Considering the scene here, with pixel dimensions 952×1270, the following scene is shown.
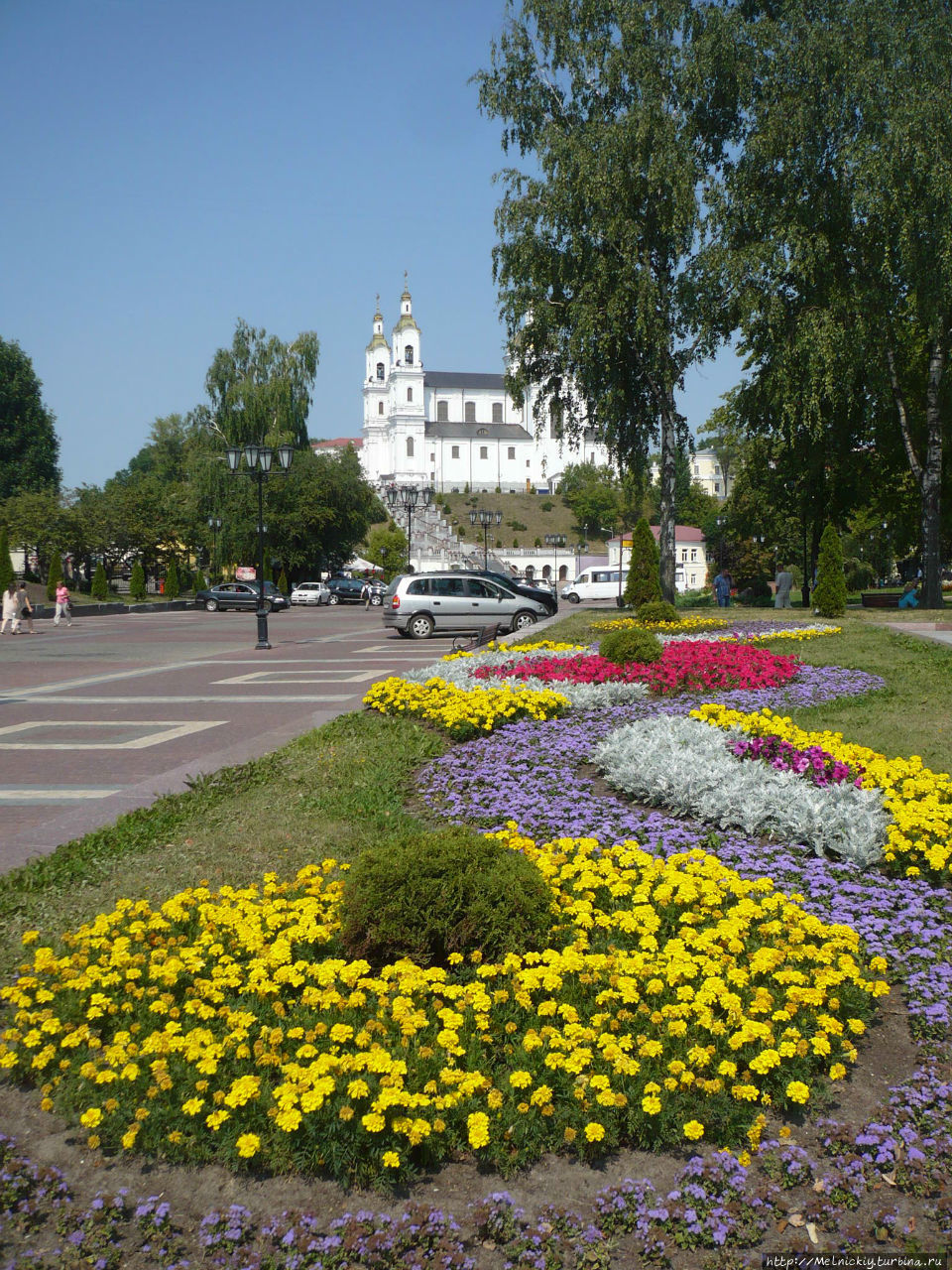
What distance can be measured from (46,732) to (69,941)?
22.1ft

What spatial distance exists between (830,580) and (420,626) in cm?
932

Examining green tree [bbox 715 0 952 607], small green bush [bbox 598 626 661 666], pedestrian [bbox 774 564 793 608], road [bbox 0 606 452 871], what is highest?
green tree [bbox 715 0 952 607]

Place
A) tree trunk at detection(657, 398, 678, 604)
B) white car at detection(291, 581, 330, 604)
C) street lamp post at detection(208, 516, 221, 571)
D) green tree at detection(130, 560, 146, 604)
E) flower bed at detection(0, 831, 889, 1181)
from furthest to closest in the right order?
white car at detection(291, 581, 330, 604) → street lamp post at detection(208, 516, 221, 571) → green tree at detection(130, 560, 146, 604) → tree trunk at detection(657, 398, 678, 604) → flower bed at detection(0, 831, 889, 1181)

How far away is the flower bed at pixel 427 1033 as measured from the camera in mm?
3018

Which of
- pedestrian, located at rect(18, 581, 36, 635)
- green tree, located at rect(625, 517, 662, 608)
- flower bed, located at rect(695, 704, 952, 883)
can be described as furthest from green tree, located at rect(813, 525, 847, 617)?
pedestrian, located at rect(18, 581, 36, 635)

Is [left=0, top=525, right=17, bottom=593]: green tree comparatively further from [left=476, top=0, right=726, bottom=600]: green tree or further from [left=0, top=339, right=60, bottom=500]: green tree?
[left=0, top=339, right=60, bottom=500]: green tree

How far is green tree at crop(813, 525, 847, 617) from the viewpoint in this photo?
74.5 feet

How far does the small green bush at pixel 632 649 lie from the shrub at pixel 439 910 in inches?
322

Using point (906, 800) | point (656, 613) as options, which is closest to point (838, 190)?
point (656, 613)

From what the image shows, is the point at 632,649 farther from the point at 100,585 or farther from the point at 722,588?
the point at 100,585

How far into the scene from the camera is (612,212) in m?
25.1

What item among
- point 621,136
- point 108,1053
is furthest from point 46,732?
point 621,136

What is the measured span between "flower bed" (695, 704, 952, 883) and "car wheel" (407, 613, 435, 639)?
17.0 meters

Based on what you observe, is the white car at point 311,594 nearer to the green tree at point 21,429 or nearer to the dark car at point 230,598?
the dark car at point 230,598
